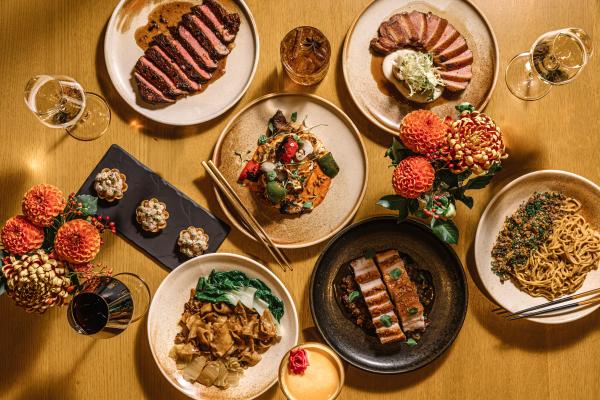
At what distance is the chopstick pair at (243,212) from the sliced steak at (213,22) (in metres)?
0.62

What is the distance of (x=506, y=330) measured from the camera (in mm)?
2586

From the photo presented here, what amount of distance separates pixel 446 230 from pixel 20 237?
65.7 inches

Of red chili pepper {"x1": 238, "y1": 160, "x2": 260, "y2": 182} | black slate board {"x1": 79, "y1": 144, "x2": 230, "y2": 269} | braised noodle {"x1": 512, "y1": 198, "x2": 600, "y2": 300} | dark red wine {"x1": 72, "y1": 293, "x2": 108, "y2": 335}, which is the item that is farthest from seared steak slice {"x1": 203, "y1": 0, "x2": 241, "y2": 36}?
braised noodle {"x1": 512, "y1": 198, "x2": 600, "y2": 300}

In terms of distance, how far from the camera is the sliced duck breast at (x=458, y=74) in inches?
97.7

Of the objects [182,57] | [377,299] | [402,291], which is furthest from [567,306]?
[182,57]

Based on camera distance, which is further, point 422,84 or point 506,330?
point 506,330

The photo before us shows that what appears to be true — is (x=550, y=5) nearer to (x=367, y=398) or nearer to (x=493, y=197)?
(x=493, y=197)

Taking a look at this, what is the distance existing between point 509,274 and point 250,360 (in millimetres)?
1309

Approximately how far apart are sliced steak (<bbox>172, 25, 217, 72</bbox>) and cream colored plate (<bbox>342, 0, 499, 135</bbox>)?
25.5 inches

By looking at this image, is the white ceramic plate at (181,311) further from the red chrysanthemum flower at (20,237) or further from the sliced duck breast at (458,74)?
the sliced duck breast at (458,74)

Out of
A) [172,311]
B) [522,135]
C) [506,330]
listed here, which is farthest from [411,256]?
[172,311]

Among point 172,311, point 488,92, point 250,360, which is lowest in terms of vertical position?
point 250,360

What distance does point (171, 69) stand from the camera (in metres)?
2.50

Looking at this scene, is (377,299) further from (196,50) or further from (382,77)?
(196,50)
